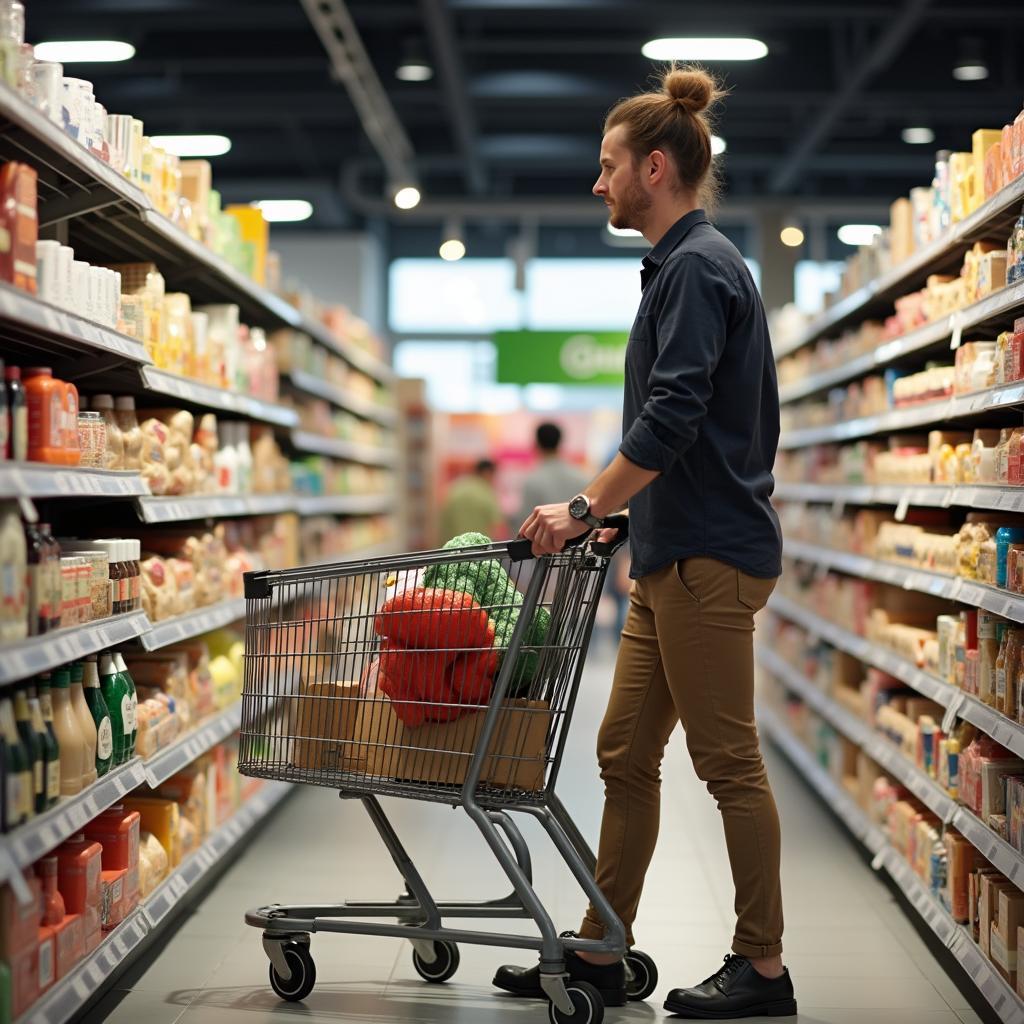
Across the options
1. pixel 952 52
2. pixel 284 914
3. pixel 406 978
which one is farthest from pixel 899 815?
pixel 952 52

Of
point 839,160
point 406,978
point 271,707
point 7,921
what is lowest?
point 406,978

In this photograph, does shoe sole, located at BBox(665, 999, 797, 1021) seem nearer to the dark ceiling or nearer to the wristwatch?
the wristwatch

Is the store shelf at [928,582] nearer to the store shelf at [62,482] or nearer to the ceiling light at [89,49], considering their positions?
the store shelf at [62,482]

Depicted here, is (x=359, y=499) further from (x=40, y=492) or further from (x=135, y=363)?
(x=40, y=492)

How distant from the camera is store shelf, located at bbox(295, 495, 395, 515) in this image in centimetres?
721

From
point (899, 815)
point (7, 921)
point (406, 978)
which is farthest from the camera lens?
point (899, 815)

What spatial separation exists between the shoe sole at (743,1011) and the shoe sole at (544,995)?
0.15 m

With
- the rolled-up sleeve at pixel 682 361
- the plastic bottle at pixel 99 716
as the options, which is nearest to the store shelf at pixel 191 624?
the plastic bottle at pixel 99 716

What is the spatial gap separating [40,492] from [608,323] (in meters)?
14.5

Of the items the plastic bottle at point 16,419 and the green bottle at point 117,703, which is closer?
the plastic bottle at point 16,419

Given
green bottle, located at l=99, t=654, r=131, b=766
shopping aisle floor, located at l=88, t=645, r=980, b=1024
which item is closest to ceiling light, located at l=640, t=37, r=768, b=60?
shopping aisle floor, located at l=88, t=645, r=980, b=1024

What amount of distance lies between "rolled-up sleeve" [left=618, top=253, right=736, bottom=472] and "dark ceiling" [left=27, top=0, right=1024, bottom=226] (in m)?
6.45

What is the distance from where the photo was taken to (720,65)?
37.6 feet

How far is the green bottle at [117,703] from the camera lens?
3377mm
